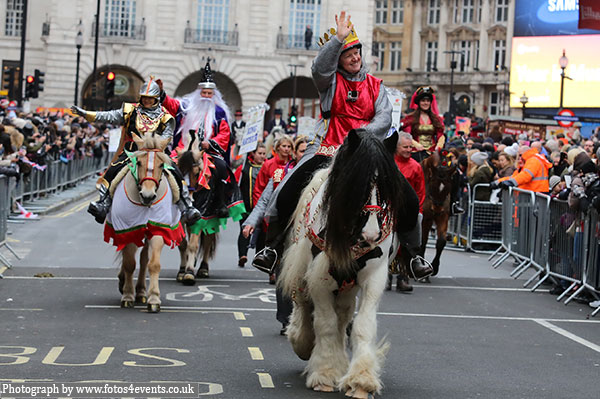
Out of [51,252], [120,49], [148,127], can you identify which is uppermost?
[120,49]

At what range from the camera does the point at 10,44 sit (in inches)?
2918

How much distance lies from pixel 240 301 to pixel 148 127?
2.24 meters

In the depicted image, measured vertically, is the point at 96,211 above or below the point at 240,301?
above

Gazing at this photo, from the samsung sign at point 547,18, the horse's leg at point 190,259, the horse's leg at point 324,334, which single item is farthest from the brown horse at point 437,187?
the samsung sign at point 547,18

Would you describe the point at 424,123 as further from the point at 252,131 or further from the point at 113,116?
the point at 252,131

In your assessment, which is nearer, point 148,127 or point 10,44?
point 148,127

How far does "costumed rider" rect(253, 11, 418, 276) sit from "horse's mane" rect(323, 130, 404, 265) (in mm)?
971

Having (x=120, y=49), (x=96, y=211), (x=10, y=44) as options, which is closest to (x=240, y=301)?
(x=96, y=211)

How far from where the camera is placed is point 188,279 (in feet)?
47.3

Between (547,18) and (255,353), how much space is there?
51.0 m

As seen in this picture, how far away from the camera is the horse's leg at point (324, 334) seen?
25.9 feet

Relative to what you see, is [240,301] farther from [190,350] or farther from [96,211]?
[190,350]

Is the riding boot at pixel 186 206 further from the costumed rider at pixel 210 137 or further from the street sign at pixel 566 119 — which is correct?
the street sign at pixel 566 119

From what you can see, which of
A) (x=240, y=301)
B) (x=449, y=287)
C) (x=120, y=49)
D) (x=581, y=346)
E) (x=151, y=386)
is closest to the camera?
(x=151, y=386)
